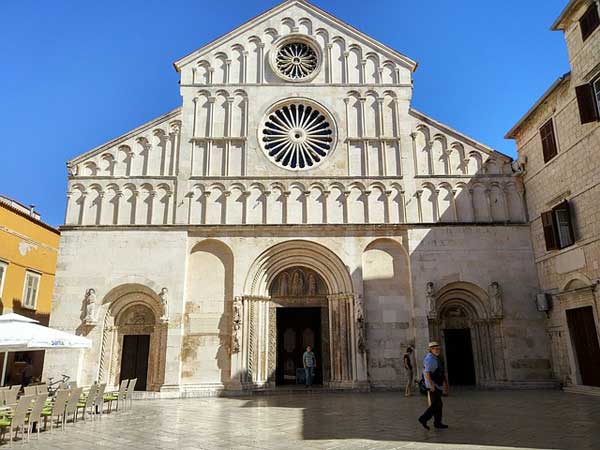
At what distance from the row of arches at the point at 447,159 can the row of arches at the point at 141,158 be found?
34.1ft

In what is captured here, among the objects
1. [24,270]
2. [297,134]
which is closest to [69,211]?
[24,270]

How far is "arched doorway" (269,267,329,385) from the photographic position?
63.2 feet

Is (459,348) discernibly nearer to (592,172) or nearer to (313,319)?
(313,319)

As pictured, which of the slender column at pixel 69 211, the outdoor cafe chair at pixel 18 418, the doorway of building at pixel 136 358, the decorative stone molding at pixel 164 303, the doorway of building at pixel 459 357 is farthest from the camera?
the slender column at pixel 69 211

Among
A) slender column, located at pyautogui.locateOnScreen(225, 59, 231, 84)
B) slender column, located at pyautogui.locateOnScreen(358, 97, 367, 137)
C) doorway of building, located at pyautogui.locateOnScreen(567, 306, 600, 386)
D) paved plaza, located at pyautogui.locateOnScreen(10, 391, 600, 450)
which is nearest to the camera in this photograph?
paved plaza, located at pyautogui.locateOnScreen(10, 391, 600, 450)

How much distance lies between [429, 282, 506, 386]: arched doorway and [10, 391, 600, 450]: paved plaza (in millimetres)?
2986

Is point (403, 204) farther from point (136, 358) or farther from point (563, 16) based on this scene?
point (136, 358)

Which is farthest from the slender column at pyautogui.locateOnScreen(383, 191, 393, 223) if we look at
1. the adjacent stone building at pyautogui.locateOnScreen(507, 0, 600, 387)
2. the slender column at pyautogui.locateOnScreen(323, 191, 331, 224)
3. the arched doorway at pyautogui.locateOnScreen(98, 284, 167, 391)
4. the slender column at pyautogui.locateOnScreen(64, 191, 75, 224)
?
the slender column at pyautogui.locateOnScreen(64, 191, 75, 224)

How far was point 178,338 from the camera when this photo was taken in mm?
17859

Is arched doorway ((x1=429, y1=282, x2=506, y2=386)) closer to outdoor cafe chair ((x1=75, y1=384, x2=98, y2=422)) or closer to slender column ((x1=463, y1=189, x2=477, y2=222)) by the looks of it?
slender column ((x1=463, y1=189, x2=477, y2=222))

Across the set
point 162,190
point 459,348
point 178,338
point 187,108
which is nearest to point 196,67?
point 187,108

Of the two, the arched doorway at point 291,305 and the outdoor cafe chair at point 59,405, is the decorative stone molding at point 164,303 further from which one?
the outdoor cafe chair at point 59,405

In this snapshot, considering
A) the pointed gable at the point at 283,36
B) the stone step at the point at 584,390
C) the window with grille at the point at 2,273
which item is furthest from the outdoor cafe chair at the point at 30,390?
the stone step at the point at 584,390

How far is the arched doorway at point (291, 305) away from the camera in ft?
59.2
